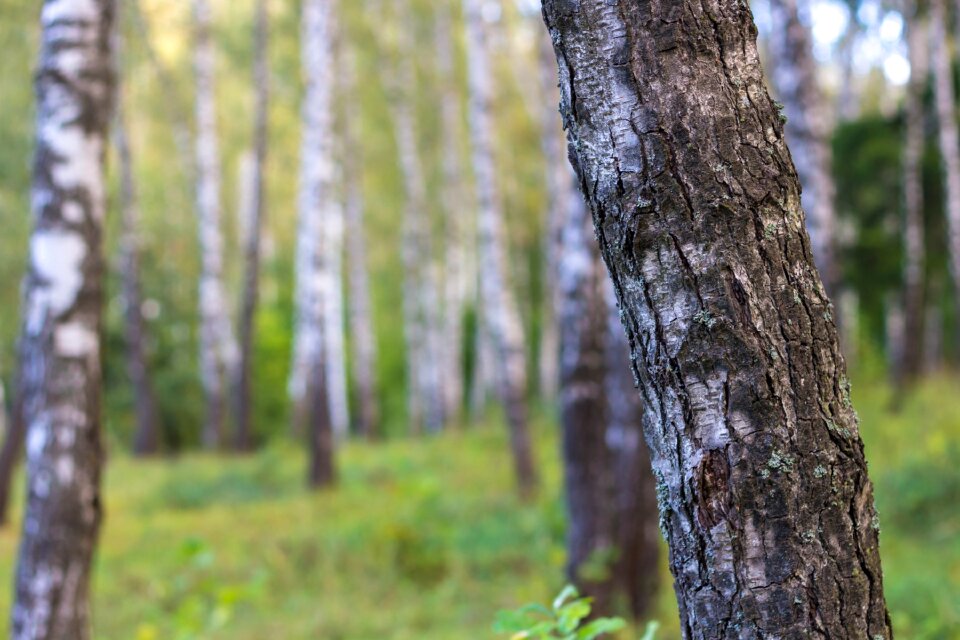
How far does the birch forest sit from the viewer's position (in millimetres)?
1489

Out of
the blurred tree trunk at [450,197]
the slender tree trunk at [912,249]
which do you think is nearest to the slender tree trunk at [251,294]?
the blurred tree trunk at [450,197]

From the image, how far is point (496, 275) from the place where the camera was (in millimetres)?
10500

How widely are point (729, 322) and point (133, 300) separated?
1530cm

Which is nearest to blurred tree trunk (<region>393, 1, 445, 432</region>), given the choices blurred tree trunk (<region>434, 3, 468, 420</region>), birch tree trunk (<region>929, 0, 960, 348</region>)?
blurred tree trunk (<region>434, 3, 468, 420</region>)

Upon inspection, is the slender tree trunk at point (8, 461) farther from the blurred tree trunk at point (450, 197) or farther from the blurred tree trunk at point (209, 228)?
the blurred tree trunk at point (450, 197)

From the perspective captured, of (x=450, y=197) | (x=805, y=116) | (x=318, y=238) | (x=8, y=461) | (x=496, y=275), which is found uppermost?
(x=450, y=197)

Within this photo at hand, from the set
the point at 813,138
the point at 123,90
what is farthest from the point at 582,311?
the point at 123,90

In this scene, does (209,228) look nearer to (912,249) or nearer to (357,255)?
(357,255)

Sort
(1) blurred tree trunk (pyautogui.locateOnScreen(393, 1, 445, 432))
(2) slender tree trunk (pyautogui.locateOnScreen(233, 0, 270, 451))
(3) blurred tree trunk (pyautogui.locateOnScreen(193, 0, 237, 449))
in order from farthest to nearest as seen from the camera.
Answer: (1) blurred tree trunk (pyautogui.locateOnScreen(393, 1, 445, 432)) < (3) blurred tree trunk (pyautogui.locateOnScreen(193, 0, 237, 449)) < (2) slender tree trunk (pyautogui.locateOnScreen(233, 0, 270, 451))

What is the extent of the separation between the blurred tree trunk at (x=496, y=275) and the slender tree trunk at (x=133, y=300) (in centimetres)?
712

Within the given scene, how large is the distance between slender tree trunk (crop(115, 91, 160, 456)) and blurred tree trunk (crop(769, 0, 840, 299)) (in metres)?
11.5

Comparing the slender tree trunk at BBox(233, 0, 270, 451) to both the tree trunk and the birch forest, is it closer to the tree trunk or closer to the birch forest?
the birch forest

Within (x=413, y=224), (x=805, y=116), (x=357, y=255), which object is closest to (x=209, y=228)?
(x=357, y=255)

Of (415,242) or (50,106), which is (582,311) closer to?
(50,106)
